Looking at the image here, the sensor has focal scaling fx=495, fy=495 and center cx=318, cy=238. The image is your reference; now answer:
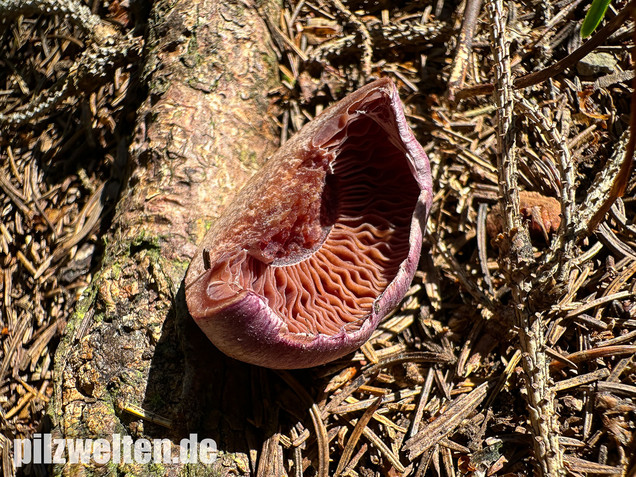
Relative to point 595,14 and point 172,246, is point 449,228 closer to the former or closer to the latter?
point 595,14

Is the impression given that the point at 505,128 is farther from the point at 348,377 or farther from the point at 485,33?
the point at 348,377

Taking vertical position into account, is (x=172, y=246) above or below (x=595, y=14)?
below

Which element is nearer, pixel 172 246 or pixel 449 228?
pixel 172 246

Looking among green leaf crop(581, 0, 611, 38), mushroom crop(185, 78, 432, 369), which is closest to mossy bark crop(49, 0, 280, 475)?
mushroom crop(185, 78, 432, 369)

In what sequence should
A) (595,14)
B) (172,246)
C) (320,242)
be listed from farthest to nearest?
(320,242) < (172,246) < (595,14)

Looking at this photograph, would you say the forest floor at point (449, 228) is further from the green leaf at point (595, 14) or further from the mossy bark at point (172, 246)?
the green leaf at point (595, 14)

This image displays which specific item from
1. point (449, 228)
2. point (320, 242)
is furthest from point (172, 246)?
point (449, 228)

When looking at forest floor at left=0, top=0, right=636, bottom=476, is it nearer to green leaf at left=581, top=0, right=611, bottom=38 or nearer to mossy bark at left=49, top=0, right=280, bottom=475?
mossy bark at left=49, top=0, right=280, bottom=475

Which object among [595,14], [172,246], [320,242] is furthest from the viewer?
[320,242]
